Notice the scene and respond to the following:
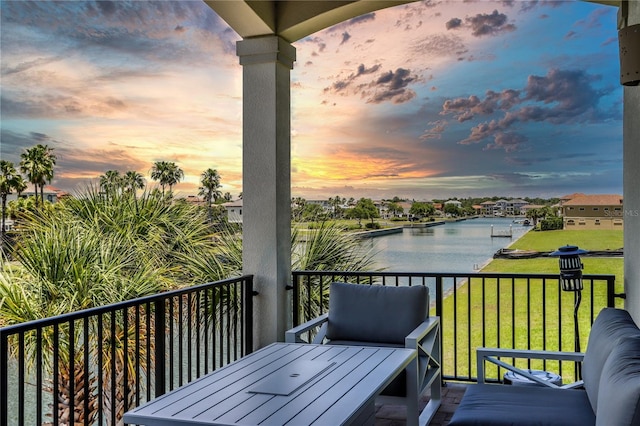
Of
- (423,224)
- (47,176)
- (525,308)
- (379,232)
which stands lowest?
(525,308)

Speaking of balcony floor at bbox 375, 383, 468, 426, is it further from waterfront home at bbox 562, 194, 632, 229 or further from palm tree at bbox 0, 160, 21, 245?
palm tree at bbox 0, 160, 21, 245

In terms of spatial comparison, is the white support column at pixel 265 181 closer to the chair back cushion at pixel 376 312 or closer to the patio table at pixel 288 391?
the chair back cushion at pixel 376 312

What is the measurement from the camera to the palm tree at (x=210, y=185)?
9.55 metres

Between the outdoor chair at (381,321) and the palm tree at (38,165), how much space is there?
791 cm

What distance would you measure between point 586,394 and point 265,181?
2674 mm

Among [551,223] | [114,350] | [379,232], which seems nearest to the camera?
[114,350]

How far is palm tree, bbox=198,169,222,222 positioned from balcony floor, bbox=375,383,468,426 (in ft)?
18.7

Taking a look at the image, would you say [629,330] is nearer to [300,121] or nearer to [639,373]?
[639,373]

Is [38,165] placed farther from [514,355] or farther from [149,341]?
[514,355]

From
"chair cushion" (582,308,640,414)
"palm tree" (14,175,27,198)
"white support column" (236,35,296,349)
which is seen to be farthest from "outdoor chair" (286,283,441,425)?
"palm tree" (14,175,27,198)

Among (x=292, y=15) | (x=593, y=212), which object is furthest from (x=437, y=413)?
(x=593, y=212)

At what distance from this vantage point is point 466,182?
1016 cm

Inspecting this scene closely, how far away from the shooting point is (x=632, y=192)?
377cm

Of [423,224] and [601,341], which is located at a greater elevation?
[423,224]
